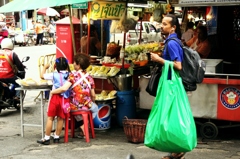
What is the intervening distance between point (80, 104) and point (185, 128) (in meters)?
2.45

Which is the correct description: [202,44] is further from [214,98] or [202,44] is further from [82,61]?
[82,61]

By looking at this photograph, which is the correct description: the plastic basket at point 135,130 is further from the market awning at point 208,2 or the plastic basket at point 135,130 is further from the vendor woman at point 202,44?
the vendor woman at point 202,44

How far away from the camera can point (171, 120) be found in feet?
16.8

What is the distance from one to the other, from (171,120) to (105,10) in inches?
147

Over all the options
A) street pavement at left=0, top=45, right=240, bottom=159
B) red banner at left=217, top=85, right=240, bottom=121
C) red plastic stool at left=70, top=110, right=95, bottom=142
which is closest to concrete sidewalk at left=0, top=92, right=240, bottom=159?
street pavement at left=0, top=45, right=240, bottom=159

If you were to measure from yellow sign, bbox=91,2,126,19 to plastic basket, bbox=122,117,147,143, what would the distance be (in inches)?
87.8

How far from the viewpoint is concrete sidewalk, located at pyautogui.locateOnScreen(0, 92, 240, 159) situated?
6.51 metres

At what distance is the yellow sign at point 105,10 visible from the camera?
27.0 feet

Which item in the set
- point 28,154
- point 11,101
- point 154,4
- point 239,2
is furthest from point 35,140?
point 154,4

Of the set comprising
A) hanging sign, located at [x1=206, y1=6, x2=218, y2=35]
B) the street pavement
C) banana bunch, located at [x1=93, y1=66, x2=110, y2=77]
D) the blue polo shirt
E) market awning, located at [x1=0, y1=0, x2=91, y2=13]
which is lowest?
the street pavement

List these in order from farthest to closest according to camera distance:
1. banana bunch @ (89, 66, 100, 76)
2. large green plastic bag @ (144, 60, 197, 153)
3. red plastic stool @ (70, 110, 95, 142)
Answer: banana bunch @ (89, 66, 100, 76), red plastic stool @ (70, 110, 95, 142), large green plastic bag @ (144, 60, 197, 153)

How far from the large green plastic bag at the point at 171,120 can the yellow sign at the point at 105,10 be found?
3.23m

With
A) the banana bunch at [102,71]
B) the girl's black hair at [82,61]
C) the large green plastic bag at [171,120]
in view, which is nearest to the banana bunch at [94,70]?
the banana bunch at [102,71]

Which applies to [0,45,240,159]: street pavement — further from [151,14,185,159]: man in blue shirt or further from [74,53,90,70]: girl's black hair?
[74,53,90,70]: girl's black hair
